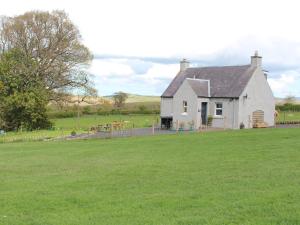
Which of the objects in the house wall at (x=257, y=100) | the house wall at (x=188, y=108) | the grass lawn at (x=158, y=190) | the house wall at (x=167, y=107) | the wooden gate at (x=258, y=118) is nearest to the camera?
the grass lawn at (x=158, y=190)

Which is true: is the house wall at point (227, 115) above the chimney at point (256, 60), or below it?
below

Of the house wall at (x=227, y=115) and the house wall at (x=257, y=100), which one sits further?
the house wall at (x=257, y=100)

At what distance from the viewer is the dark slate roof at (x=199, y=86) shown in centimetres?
5285

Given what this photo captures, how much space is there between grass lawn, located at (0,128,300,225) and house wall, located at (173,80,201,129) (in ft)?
97.3

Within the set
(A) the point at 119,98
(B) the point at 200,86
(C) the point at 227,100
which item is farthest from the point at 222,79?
(A) the point at 119,98

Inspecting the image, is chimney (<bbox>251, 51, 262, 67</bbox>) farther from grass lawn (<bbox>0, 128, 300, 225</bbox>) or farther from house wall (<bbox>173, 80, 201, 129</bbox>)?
grass lawn (<bbox>0, 128, 300, 225</bbox>)

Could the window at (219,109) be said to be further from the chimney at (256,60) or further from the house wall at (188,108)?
the chimney at (256,60)

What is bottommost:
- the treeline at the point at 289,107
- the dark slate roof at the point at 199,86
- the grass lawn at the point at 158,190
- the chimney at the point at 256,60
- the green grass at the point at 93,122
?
the grass lawn at the point at 158,190

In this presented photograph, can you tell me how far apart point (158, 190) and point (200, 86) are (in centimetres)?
4129

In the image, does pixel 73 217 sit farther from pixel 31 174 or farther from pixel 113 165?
pixel 113 165

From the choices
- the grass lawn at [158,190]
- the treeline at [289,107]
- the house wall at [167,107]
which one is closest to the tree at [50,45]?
the house wall at [167,107]

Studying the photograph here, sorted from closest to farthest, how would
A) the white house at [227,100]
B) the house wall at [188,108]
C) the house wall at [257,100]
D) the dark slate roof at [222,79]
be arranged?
the white house at [227,100], the house wall at [257,100], the house wall at [188,108], the dark slate roof at [222,79]

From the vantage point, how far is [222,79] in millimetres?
54906

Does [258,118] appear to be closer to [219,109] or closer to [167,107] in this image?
[219,109]
